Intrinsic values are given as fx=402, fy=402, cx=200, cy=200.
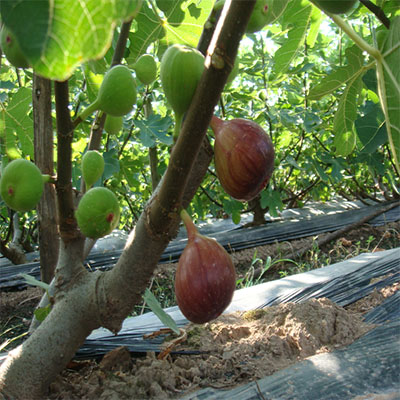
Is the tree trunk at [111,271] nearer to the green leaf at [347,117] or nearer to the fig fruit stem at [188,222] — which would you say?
the fig fruit stem at [188,222]

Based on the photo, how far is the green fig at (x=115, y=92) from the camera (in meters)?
0.56

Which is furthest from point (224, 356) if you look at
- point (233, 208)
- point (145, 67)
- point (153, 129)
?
point (233, 208)

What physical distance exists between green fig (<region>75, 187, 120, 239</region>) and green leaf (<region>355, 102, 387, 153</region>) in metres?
1.05

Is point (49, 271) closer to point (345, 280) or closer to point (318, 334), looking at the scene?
point (318, 334)

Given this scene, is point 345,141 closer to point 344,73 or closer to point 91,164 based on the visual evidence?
point 344,73

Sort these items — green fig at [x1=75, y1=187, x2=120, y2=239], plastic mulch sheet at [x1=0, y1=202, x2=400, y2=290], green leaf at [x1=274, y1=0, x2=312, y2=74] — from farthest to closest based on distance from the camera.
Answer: plastic mulch sheet at [x1=0, y1=202, x2=400, y2=290] < green leaf at [x1=274, y1=0, x2=312, y2=74] < green fig at [x1=75, y1=187, x2=120, y2=239]

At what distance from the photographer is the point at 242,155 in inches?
18.1

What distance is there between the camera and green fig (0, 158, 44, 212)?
571mm

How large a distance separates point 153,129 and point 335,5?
1.57m

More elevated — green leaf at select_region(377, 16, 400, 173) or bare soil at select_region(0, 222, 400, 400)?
green leaf at select_region(377, 16, 400, 173)

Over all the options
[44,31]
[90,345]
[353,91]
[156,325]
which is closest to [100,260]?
[156,325]

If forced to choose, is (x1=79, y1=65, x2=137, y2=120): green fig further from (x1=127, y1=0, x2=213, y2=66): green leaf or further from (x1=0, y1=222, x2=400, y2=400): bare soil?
(x1=0, y1=222, x2=400, y2=400): bare soil

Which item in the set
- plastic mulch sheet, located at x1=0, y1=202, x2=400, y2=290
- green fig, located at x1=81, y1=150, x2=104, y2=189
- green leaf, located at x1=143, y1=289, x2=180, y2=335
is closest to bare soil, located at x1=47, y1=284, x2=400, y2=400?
green leaf, located at x1=143, y1=289, x2=180, y2=335

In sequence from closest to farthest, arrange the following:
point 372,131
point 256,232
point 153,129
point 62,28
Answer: point 62,28 < point 372,131 < point 153,129 < point 256,232
